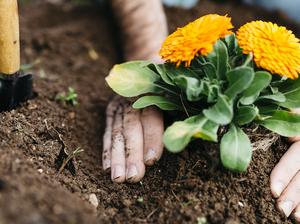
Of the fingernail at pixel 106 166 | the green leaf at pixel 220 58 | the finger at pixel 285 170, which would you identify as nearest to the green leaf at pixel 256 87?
the green leaf at pixel 220 58

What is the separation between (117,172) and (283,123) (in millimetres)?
704

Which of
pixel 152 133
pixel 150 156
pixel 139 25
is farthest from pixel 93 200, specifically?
pixel 139 25

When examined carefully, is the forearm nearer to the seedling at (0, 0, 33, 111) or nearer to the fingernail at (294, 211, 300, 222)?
the seedling at (0, 0, 33, 111)

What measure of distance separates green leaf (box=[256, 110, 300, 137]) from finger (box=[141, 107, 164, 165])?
42 cm

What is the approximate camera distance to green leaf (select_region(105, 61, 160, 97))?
80.6 inches

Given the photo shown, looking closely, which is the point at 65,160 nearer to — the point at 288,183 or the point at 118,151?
the point at 118,151

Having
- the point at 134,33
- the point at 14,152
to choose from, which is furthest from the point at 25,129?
the point at 134,33

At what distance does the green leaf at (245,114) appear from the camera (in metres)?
1.82

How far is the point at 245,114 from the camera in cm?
184

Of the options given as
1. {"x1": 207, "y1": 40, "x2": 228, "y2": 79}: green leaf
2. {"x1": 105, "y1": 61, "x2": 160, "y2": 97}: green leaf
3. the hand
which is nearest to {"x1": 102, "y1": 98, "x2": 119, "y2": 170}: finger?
the hand

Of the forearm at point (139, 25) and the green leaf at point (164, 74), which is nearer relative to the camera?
the green leaf at point (164, 74)

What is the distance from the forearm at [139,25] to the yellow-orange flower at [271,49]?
3.67 feet

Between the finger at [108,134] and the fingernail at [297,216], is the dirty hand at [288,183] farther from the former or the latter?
the finger at [108,134]

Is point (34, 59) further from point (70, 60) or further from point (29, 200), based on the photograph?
point (29, 200)
